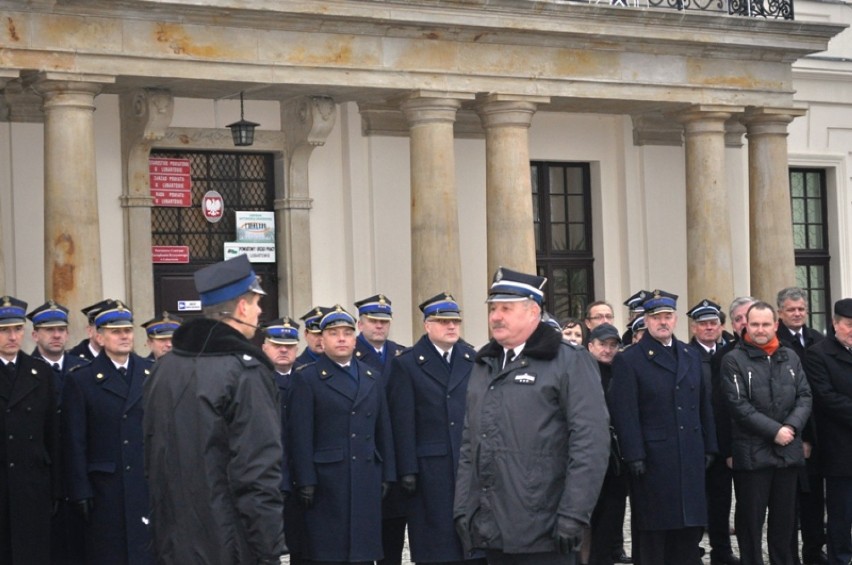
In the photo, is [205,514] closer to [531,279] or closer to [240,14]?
[531,279]

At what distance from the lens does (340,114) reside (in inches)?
770

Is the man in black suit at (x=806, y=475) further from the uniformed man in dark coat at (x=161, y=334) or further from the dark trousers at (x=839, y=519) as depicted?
the uniformed man in dark coat at (x=161, y=334)

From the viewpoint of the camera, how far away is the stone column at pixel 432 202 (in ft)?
58.6

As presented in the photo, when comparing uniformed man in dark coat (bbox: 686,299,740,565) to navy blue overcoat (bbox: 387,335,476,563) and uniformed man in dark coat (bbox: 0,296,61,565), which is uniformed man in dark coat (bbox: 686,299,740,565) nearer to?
navy blue overcoat (bbox: 387,335,476,563)

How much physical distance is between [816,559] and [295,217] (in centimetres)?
911

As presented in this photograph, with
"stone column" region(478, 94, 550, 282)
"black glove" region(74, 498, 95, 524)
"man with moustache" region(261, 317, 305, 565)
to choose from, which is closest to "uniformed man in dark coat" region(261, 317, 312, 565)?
"man with moustache" region(261, 317, 305, 565)

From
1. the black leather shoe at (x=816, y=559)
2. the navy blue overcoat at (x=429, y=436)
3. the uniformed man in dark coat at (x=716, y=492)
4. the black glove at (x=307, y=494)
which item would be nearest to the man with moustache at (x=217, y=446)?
the black glove at (x=307, y=494)

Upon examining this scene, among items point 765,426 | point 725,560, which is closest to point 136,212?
point 725,560

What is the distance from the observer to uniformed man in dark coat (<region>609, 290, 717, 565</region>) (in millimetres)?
10297

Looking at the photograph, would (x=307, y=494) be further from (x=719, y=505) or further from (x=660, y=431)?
(x=719, y=505)

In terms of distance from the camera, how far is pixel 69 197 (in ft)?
51.3

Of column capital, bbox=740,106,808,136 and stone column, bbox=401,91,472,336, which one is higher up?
column capital, bbox=740,106,808,136

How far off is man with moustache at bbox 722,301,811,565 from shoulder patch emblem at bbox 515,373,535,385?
3.69 m

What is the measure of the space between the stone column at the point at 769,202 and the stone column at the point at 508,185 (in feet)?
12.1
